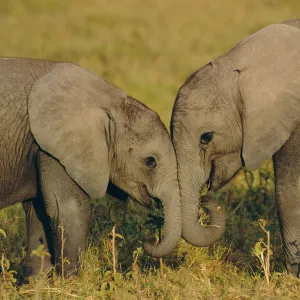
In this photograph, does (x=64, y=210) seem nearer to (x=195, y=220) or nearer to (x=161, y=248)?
(x=161, y=248)

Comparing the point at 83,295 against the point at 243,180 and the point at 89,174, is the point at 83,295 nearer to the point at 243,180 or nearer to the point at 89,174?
the point at 89,174

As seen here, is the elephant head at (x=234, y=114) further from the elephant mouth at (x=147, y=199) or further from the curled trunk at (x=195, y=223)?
the elephant mouth at (x=147, y=199)

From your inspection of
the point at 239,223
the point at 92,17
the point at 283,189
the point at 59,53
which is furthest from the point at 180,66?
the point at 283,189

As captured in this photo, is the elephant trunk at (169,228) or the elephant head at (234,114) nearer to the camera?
the elephant trunk at (169,228)

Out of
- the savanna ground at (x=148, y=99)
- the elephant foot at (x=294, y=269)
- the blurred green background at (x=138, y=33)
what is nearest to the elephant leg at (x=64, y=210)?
the savanna ground at (x=148, y=99)

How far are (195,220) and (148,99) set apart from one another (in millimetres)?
5713

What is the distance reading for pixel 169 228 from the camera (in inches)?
243

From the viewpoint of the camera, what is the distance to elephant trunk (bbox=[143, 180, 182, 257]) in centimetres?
614

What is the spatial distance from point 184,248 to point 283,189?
3.32 ft

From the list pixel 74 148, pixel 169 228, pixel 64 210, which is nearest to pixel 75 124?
pixel 74 148

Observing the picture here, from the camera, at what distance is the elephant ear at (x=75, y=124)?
6066 millimetres

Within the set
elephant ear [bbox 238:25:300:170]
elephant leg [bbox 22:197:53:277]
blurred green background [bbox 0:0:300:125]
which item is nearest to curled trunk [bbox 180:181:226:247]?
elephant ear [bbox 238:25:300:170]

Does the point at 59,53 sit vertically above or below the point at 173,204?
above

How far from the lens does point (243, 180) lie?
899 cm
